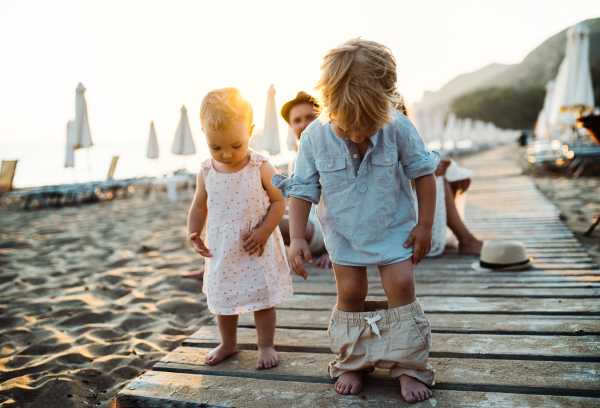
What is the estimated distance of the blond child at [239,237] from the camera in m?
1.71

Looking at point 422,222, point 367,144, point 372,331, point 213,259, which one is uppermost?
point 367,144

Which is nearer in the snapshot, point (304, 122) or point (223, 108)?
point (223, 108)

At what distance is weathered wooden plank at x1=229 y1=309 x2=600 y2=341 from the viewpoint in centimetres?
175

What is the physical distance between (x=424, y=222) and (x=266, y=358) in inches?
34.1

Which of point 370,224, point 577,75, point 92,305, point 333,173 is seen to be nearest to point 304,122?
point 333,173

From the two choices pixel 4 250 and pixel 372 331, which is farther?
pixel 4 250

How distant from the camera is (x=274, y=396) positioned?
140 centimetres

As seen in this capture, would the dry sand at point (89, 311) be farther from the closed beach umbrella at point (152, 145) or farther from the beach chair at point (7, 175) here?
the closed beach umbrella at point (152, 145)

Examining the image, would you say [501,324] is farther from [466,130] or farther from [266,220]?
[466,130]

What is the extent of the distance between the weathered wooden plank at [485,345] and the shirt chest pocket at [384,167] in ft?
2.58

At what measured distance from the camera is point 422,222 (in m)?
1.42

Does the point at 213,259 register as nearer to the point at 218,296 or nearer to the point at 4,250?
the point at 218,296

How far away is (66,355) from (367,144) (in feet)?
6.46

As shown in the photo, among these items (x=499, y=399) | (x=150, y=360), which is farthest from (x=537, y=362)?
(x=150, y=360)
